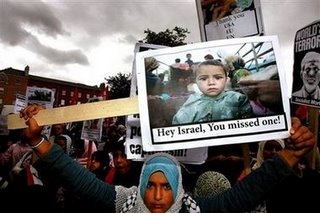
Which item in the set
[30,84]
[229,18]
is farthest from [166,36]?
[30,84]

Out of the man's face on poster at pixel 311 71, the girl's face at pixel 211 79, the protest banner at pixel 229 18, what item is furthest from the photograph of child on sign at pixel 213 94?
the protest banner at pixel 229 18

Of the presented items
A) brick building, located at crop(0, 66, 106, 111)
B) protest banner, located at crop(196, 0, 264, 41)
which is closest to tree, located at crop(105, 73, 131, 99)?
protest banner, located at crop(196, 0, 264, 41)

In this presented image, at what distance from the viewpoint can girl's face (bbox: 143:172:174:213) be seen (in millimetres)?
1896

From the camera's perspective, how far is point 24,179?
4.52 metres

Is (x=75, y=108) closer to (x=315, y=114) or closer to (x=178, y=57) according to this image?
(x=178, y=57)

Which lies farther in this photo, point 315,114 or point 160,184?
point 315,114

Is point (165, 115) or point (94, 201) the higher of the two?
point (165, 115)

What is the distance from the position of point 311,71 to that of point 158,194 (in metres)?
1.26

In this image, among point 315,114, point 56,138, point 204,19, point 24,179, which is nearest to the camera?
point 315,114

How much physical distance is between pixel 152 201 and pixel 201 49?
87 cm

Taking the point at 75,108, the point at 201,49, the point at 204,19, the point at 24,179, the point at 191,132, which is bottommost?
the point at 24,179

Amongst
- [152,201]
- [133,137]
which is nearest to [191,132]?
[152,201]

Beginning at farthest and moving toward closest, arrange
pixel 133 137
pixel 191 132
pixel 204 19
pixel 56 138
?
pixel 56 138
pixel 204 19
pixel 133 137
pixel 191 132

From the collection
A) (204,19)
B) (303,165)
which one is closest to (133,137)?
(204,19)
